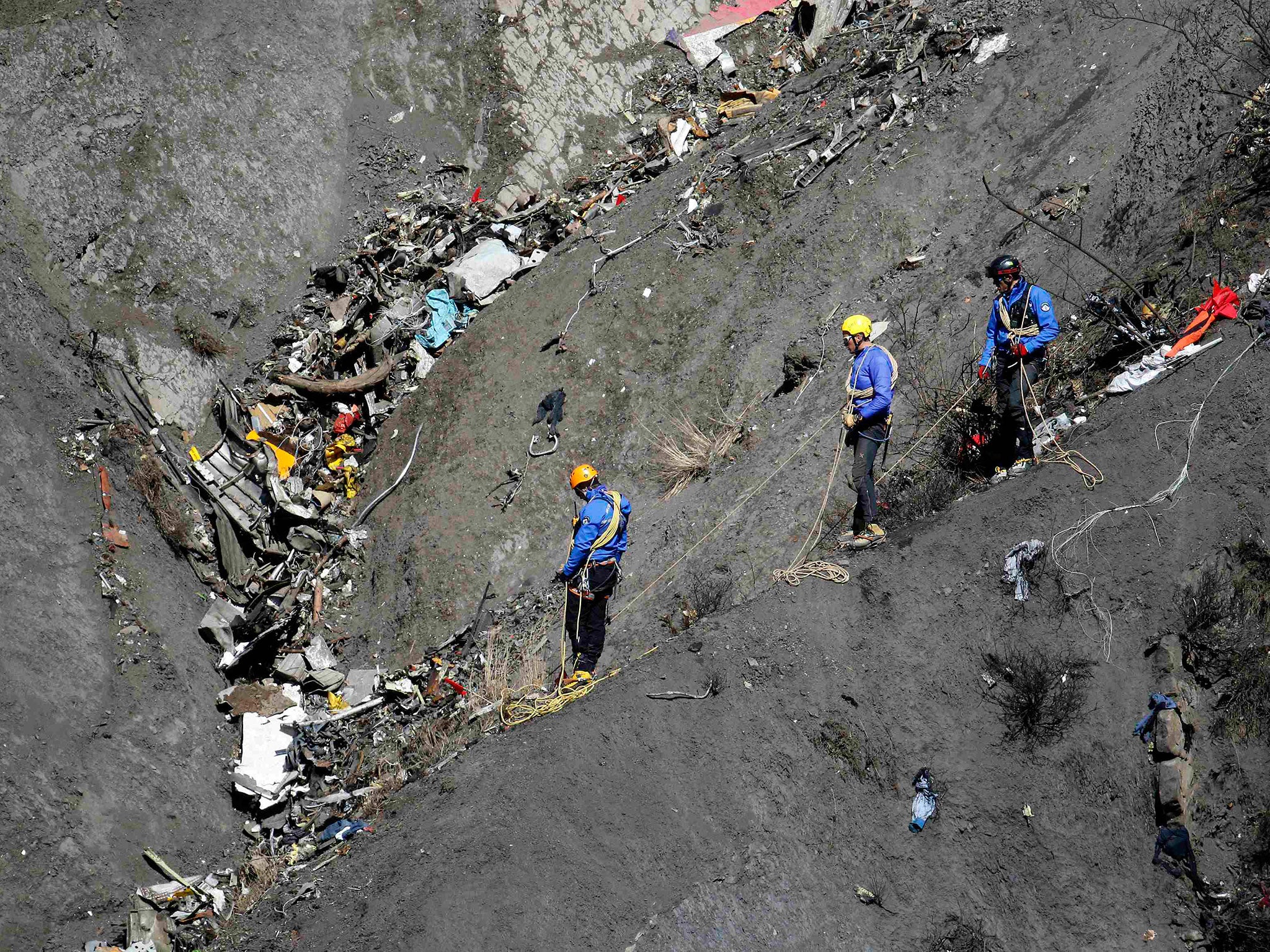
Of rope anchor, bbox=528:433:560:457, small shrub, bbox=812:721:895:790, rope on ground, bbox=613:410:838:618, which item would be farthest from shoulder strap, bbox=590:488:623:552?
rope anchor, bbox=528:433:560:457

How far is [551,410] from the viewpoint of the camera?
443 inches

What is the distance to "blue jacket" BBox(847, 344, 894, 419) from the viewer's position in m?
7.51

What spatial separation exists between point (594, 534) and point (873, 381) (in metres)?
2.60

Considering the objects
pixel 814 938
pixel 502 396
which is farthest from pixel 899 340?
pixel 814 938

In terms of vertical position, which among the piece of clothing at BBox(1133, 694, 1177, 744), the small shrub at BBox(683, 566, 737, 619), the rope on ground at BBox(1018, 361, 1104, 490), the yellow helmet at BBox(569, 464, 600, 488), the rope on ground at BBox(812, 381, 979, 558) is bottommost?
the piece of clothing at BBox(1133, 694, 1177, 744)

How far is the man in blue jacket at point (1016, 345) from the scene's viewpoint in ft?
25.3

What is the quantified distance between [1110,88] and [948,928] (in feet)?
32.0

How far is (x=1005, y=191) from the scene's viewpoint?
11.3 metres

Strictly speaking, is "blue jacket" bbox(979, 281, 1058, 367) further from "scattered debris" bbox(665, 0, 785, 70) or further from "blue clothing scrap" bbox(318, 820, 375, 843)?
"scattered debris" bbox(665, 0, 785, 70)

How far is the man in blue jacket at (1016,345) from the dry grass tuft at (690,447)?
3.01 metres

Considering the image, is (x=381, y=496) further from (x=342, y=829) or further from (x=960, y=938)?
(x=960, y=938)

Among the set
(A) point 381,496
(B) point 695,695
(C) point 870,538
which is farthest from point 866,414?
(A) point 381,496

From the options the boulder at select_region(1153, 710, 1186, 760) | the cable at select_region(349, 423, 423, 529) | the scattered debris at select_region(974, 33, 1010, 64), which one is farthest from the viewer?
the scattered debris at select_region(974, 33, 1010, 64)

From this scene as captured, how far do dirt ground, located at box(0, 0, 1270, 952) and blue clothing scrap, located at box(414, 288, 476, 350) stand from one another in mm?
445
